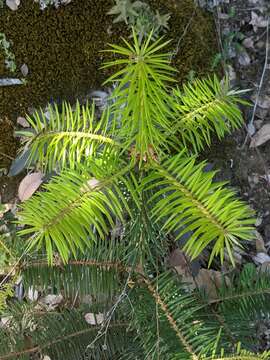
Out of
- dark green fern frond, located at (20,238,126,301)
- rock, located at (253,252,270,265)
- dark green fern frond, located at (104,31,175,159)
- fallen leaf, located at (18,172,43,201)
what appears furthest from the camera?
rock, located at (253,252,270,265)

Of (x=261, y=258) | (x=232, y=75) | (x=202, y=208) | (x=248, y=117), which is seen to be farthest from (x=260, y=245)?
(x=202, y=208)

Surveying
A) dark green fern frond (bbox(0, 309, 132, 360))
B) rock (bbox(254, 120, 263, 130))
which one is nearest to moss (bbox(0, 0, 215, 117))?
rock (bbox(254, 120, 263, 130))

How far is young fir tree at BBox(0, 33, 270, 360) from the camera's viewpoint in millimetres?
1175

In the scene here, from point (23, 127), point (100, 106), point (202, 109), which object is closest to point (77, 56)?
point (100, 106)

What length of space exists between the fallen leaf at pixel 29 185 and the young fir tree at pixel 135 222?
16.8 inches

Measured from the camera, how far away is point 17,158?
2.19 metres

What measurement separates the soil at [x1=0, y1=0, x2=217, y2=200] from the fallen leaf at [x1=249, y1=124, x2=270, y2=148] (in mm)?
402

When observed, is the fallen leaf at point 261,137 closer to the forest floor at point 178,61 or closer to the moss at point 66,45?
the forest floor at point 178,61

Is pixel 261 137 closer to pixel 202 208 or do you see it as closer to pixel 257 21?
pixel 257 21

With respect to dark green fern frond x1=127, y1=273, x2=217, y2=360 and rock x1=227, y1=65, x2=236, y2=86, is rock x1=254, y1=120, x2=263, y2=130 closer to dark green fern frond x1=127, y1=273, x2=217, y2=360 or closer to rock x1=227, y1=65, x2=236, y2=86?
rock x1=227, y1=65, x2=236, y2=86

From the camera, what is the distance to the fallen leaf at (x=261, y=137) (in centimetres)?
233

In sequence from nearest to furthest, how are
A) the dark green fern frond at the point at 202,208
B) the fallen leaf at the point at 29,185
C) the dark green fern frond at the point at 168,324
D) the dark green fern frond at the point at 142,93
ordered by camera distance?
the dark green fern frond at the point at 142,93 < the dark green fern frond at the point at 202,208 < the dark green fern frond at the point at 168,324 < the fallen leaf at the point at 29,185

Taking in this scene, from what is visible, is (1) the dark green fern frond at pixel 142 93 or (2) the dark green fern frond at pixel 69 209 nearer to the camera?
(1) the dark green fern frond at pixel 142 93

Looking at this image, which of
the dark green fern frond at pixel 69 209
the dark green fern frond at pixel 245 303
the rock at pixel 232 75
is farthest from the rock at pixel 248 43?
the dark green fern frond at pixel 69 209
